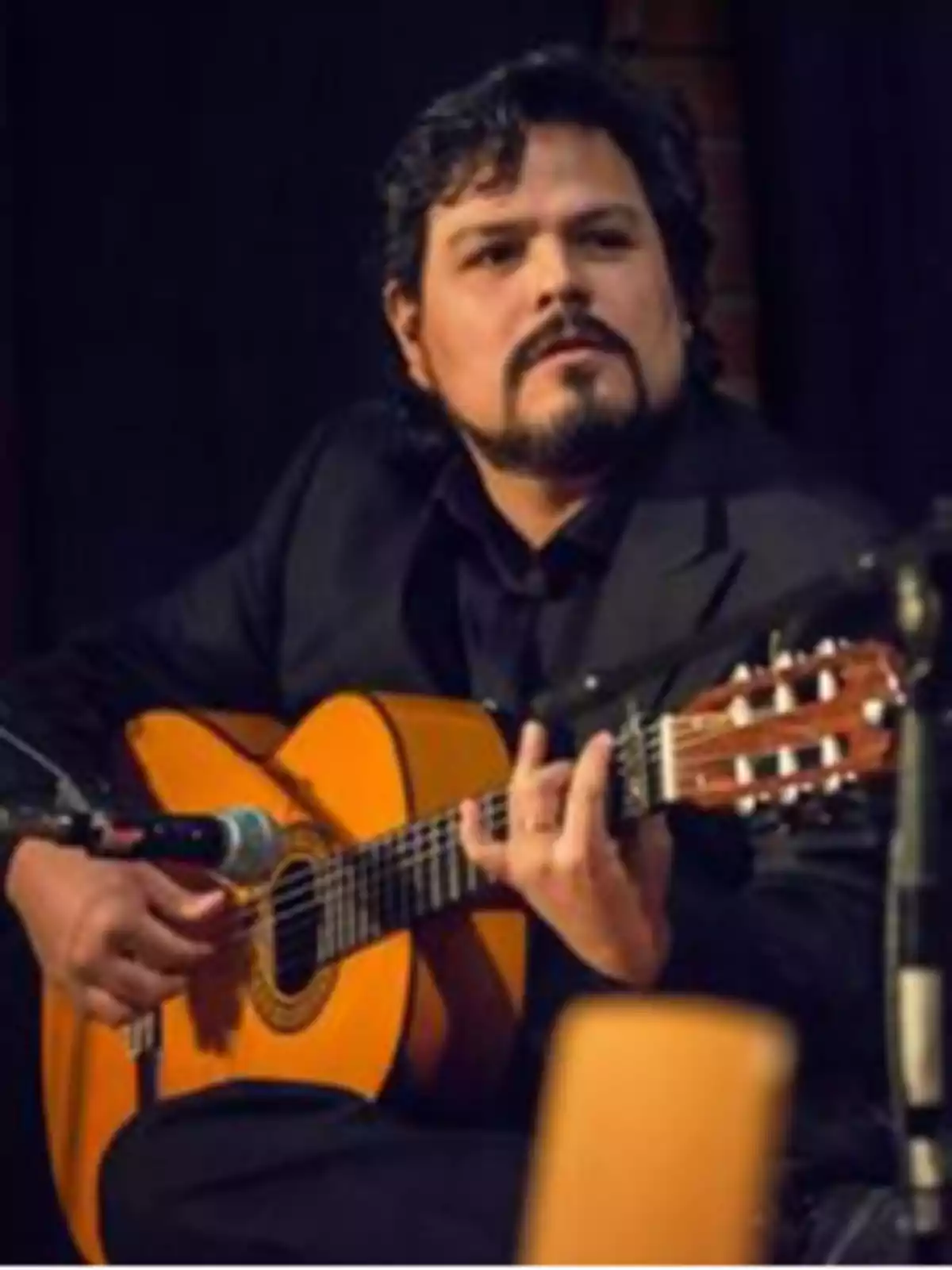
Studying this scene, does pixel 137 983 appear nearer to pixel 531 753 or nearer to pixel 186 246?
pixel 531 753

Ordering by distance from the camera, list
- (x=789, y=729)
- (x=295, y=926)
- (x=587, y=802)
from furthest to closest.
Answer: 1. (x=295, y=926)
2. (x=587, y=802)
3. (x=789, y=729)

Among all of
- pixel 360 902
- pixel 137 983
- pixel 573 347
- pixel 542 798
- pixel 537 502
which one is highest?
pixel 573 347

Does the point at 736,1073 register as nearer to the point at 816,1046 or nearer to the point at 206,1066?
the point at 816,1046

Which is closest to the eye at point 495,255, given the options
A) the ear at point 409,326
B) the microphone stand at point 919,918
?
the ear at point 409,326

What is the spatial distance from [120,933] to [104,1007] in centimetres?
7

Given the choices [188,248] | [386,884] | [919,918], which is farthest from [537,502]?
[919,918]

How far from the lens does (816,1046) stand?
6.05 feet

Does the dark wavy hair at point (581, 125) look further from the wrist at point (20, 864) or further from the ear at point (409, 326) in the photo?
the wrist at point (20, 864)

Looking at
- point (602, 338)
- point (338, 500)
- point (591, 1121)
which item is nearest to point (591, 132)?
point (602, 338)

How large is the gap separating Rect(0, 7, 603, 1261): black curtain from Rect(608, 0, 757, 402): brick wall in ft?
0.31

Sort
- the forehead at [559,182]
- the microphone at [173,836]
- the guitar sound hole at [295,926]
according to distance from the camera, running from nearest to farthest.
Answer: the microphone at [173,836] → the guitar sound hole at [295,926] → the forehead at [559,182]

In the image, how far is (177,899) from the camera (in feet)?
6.68

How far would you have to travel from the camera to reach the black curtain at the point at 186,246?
2574mm

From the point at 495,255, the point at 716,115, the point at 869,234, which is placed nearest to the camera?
the point at 495,255
